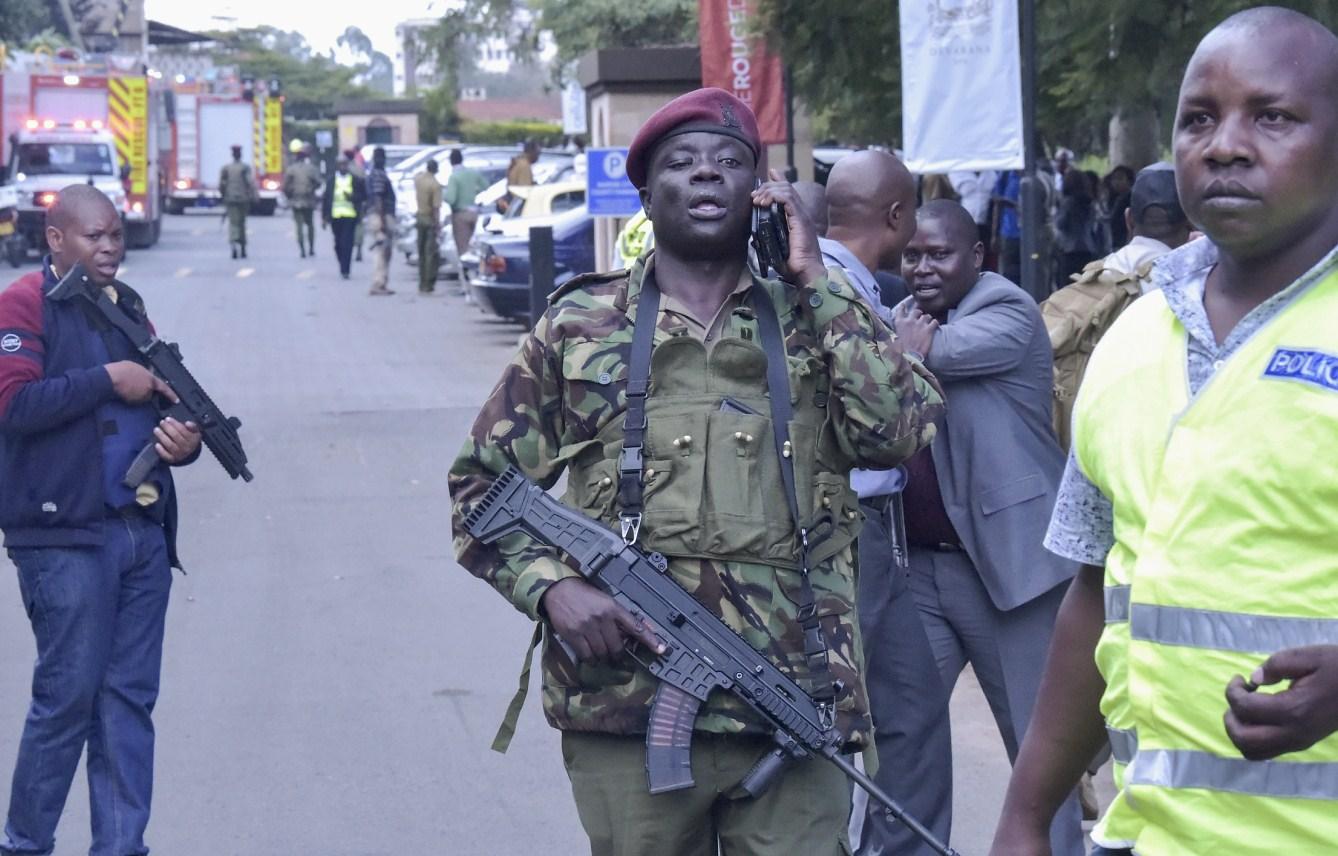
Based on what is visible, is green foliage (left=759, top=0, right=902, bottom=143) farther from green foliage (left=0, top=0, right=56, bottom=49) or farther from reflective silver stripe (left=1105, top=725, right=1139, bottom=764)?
green foliage (left=0, top=0, right=56, bottom=49)

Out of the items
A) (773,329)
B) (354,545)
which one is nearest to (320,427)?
(354,545)

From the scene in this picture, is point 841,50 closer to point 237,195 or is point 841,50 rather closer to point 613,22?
point 613,22

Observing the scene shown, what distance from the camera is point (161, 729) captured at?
682cm

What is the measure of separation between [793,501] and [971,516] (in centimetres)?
154

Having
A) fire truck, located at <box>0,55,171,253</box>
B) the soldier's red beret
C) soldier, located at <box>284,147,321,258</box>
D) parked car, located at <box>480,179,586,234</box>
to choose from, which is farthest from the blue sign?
soldier, located at <box>284,147,321,258</box>

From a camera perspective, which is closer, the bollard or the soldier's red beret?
the soldier's red beret

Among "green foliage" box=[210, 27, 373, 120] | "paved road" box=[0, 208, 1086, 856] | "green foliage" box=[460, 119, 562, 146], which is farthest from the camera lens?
"green foliage" box=[210, 27, 373, 120]

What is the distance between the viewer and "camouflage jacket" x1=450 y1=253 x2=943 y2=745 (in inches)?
128

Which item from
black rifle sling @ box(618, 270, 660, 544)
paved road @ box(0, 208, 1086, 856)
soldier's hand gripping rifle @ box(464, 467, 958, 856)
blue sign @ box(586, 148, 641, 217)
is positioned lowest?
paved road @ box(0, 208, 1086, 856)

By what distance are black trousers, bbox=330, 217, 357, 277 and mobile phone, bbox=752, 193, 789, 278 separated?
2422 centimetres

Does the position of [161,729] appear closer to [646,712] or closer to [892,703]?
[892,703]

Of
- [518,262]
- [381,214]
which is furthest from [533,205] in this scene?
[381,214]

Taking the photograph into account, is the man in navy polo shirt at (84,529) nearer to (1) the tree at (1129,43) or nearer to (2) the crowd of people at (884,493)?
(2) the crowd of people at (884,493)

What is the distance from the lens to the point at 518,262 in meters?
19.4
